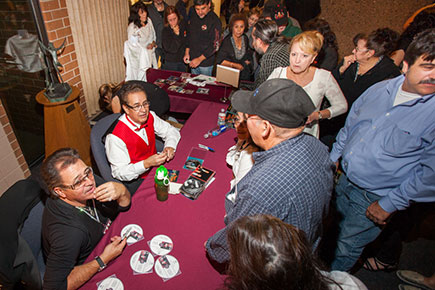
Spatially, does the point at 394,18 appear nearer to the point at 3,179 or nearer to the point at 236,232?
the point at 236,232

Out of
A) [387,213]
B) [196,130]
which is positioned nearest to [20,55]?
[196,130]

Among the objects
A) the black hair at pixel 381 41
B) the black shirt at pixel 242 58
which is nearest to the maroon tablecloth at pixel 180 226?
the black hair at pixel 381 41

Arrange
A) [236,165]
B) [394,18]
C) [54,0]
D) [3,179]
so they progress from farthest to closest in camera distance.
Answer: [394,18] < [54,0] < [3,179] < [236,165]

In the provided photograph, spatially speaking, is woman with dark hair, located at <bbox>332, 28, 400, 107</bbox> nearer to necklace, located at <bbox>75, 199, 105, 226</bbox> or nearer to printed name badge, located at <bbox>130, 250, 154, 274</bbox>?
printed name badge, located at <bbox>130, 250, 154, 274</bbox>

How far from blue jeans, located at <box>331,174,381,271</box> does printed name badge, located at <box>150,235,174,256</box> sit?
1.39 meters

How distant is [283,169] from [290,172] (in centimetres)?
4

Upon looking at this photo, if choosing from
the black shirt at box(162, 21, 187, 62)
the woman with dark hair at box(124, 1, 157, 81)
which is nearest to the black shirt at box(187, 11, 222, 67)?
the black shirt at box(162, 21, 187, 62)

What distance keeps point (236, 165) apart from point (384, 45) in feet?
7.05

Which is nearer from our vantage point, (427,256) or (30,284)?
(30,284)

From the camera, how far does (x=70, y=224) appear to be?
1429 millimetres

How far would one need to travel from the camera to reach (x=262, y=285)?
89 cm

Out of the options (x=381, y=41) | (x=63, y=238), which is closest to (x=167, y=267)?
(x=63, y=238)

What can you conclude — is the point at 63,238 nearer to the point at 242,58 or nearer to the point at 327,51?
the point at 242,58

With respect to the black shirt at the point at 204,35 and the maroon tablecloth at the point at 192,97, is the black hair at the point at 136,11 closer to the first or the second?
the black shirt at the point at 204,35
